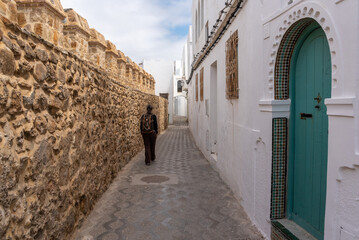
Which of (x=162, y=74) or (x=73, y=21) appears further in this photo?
(x=162, y=74)

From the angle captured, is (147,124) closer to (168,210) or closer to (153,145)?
(153,145)

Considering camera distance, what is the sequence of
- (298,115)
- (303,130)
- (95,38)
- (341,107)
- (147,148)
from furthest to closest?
1. (147,148)
2. (95,38)
3. (298,115)
4. (303,130)
5. (341,107)

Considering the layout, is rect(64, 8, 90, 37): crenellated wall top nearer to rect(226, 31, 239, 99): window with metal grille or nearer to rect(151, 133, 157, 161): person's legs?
rect(226, 31, 239, 99): window with metal grille

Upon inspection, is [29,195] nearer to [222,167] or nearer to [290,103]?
[290,103]

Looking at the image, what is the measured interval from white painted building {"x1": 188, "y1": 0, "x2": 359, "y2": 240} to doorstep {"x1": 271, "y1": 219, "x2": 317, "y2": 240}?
0.02m

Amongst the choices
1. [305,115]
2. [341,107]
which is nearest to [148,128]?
[305,115]

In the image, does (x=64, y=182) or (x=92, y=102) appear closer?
(x=64, y=182)

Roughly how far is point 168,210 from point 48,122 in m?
2.29

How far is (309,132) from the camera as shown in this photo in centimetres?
280

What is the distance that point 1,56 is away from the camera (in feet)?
5.90

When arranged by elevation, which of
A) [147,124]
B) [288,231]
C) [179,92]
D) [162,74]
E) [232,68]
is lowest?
[288,231]

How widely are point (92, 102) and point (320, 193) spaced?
3198 millimetres

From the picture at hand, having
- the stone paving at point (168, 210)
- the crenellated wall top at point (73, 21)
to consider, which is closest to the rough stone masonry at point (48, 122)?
the crenellated wall top at point (73, 21)

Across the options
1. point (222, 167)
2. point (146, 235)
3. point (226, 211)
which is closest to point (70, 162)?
point (146, 235)
